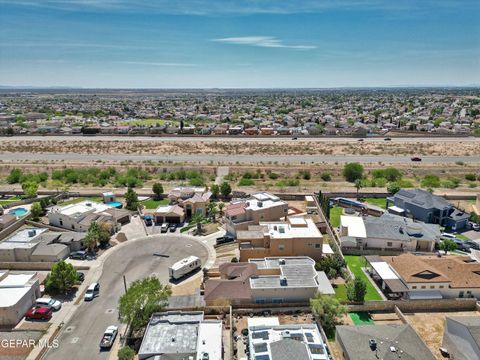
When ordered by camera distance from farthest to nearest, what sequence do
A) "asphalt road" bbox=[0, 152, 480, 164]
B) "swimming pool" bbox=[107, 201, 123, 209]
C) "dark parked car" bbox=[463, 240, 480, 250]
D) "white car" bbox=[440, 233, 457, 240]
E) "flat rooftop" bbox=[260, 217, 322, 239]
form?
1. "asphalt road" bbox=[0, 152, 480, 164]
2. "swimming pool" bbox=[107, 201, 123, 209]
3. "white car" bbox=[440, 233, 457, 240]
4. "dark parked car" bbox=[463, 240, 480, 250]
5. "flat rooftop" bbox=[260, 217, 322, 239]

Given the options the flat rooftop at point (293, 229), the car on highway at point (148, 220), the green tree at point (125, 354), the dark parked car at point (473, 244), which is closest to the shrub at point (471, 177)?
the dark parked car at point (473, 244)

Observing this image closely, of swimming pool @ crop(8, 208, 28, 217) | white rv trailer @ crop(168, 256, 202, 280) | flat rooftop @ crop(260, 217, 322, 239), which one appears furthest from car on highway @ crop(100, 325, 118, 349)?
swimming pool @ crop(8, 208, 28, 217)

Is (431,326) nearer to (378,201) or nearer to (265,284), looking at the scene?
(265,284)

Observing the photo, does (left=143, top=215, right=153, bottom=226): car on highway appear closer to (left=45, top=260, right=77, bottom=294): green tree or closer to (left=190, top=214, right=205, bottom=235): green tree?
(left=190, top=214, right=205, bottom=235): green tree

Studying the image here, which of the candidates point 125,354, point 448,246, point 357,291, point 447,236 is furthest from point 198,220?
point 447,236

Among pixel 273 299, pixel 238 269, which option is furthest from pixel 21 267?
pixel 273 299

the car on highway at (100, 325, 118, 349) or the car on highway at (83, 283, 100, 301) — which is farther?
the car on highway at (83, 283, 100, 301)
